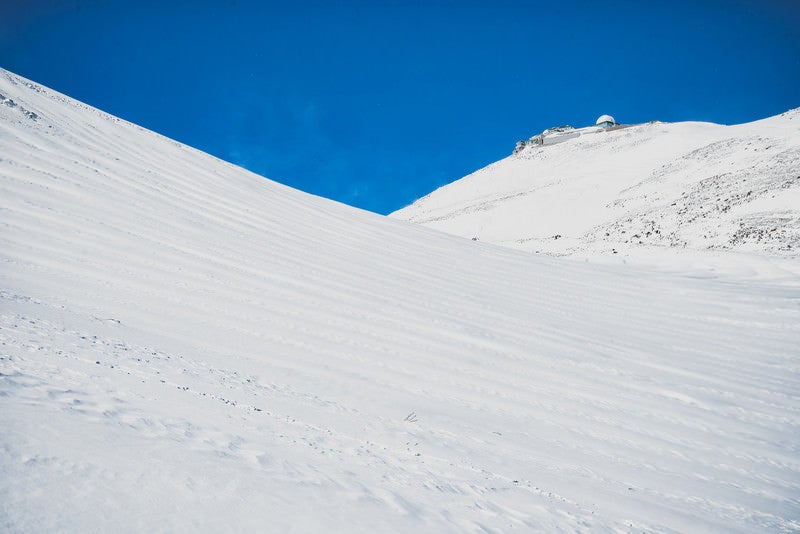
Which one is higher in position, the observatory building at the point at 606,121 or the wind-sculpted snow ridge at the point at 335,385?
the observatory building at the point at 606,121

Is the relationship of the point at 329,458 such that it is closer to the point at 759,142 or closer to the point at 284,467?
the point at 284,467

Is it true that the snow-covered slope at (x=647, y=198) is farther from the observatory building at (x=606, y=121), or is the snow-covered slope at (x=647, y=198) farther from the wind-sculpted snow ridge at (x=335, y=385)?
the observatory building at (x=606, y=121)

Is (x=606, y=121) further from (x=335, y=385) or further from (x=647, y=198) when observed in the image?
(x=335, y=385)

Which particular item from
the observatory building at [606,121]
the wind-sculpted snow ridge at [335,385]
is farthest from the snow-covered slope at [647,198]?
the observatory building at [606,121]

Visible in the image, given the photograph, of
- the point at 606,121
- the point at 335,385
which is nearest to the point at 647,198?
the point at 335,385

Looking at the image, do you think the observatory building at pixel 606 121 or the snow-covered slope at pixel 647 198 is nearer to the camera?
the snow-covered slope at pixel 647 198

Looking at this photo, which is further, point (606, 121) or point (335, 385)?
point (606, 121)

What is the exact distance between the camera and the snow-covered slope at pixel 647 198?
13125mm

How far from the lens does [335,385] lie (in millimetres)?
3021

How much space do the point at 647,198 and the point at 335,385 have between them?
21897 millimetres

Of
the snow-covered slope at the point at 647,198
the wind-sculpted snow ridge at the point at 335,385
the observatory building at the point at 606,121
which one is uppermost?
the observatory building at the point at 606,121

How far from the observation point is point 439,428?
2.67m

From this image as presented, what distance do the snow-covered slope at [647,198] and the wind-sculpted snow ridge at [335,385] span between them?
6861 mm

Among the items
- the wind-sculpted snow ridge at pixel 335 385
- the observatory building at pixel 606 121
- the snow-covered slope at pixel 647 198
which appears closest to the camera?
the wind-sculpted snow ridge at pixel 335 385
